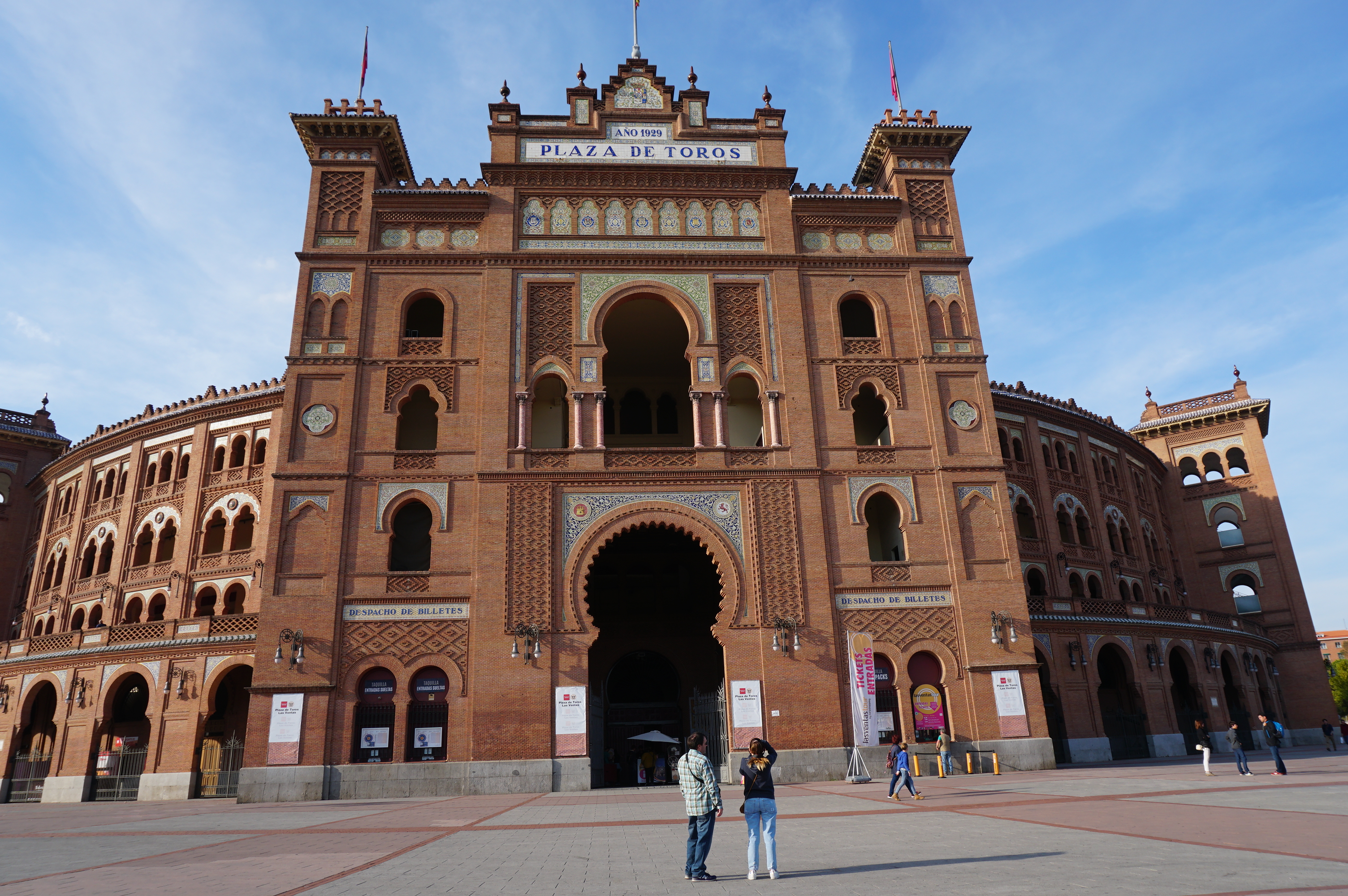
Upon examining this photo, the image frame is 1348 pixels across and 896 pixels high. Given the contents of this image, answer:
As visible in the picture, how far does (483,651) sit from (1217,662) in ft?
99.1

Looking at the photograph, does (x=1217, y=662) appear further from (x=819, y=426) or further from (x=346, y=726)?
(x=346, y=726)

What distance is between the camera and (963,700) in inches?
938

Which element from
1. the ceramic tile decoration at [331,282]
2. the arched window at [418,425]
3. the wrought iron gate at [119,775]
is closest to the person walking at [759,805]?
the arched window at [418,425]

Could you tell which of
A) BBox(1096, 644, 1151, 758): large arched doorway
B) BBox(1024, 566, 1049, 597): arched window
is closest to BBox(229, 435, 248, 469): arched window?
BBox(1024, 566, 1049, 597): arched window

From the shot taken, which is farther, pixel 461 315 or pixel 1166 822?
pixel 461 315

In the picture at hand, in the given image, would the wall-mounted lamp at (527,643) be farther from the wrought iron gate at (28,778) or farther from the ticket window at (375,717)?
the wrought iron gate at (28,778)

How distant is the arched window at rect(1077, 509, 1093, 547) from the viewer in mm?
37125

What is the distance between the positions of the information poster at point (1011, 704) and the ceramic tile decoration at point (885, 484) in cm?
496

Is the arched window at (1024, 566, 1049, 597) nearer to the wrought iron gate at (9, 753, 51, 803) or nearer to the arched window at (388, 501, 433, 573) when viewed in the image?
the arched window at (388, 501, 433, 573)

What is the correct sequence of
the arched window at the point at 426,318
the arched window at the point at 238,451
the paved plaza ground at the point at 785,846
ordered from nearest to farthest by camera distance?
the paved plaza ground at the point at 785,846 → the arched window at the point at 426,318 → the arched window at the point at 238,451

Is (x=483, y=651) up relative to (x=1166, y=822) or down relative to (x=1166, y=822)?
up

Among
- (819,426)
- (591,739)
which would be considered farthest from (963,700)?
(591,739)

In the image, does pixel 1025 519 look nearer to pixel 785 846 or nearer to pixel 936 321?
pixel 936 321

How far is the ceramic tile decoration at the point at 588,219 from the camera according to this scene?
27.7 m
